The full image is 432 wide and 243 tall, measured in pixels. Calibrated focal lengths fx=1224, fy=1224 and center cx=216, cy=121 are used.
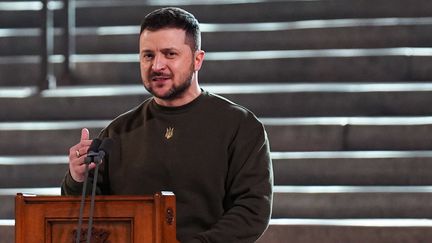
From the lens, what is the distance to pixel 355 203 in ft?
20.5

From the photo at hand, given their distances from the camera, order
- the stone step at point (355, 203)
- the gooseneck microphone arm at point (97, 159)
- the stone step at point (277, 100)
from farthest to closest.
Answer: the stone step at point (277, 100) < the stone step at point (355, 203) < the gooseneck microphone arm at point (97, 159)

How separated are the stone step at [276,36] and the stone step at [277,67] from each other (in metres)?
0.08

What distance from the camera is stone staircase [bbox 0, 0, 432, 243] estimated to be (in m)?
6.28

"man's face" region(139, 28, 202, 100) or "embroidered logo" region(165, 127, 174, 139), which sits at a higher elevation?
"man's face" region(139, 28, 202, 100)

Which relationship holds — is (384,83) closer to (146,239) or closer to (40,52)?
(40,52)

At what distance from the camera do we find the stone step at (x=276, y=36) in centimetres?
732

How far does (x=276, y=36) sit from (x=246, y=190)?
3966mm

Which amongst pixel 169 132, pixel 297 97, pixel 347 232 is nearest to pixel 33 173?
pixel 297 97

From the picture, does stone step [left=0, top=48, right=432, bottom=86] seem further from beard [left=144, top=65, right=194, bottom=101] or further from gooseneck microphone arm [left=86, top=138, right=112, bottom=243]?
gooseneck microphone arm [left=86, top=138, right=112, bottom=243]

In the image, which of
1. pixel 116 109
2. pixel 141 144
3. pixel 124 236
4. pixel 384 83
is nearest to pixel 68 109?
pixel 116 109

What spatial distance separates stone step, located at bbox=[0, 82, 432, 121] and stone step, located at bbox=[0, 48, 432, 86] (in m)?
0.10

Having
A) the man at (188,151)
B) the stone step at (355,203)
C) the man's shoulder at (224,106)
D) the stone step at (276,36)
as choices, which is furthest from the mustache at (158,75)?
the stone step at (276,36)

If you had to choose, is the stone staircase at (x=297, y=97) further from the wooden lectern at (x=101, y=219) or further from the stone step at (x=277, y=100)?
the wooden lectern at (x=101, y=219)

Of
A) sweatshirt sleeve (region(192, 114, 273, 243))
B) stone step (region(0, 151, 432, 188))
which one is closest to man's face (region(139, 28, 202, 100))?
sweatshirt sleeve (region(192, 114, 273, 243))
